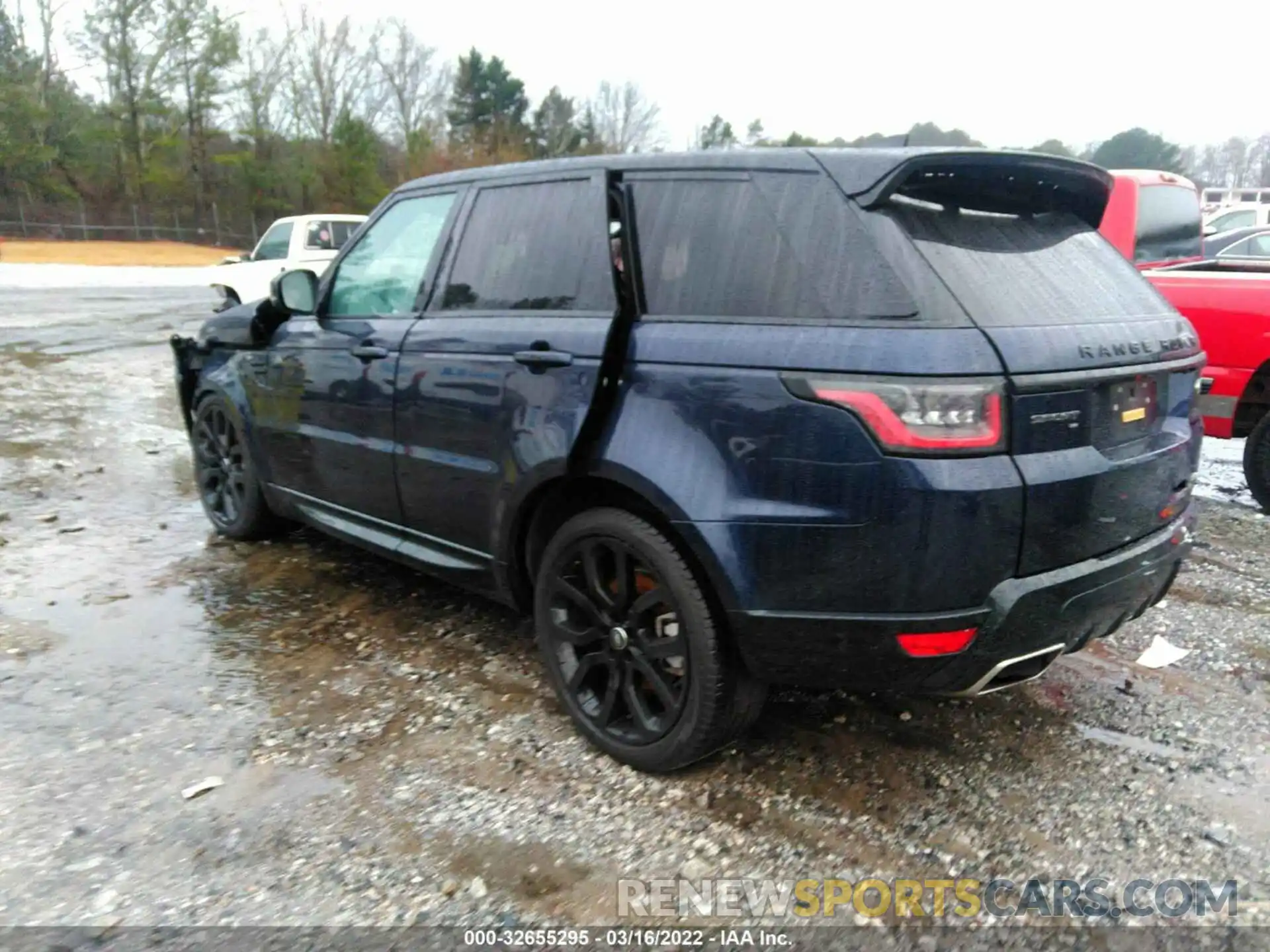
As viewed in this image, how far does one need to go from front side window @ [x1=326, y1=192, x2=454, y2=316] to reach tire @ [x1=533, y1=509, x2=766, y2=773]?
1.38m

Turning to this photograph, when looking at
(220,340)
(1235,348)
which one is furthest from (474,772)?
(1235,348)

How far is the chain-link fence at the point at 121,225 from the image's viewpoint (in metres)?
45.8

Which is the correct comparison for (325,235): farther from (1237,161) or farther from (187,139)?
(1237,161)

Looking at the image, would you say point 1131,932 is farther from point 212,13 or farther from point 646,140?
point 646,140

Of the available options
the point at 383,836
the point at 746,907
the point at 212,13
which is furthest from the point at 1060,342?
the point at 212,13

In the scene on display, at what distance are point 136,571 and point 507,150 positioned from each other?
181 feet

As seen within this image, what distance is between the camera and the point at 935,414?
7.52 feet

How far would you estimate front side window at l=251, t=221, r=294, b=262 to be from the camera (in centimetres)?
1422

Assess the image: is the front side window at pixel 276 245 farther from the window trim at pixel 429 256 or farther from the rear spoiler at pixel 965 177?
the rear spoiler at pixel 965 177

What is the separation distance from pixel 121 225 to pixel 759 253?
178 feet

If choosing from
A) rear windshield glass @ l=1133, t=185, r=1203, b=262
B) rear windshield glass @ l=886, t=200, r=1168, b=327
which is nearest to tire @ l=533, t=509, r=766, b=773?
rear windshield glass @ l=886, t=200, r=1168, b=327

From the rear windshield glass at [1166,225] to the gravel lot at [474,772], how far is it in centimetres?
369

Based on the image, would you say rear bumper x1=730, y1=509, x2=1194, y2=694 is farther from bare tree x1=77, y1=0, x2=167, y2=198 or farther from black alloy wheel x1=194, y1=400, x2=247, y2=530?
bare tree x1=77, y1=0, x2=167, y2=198

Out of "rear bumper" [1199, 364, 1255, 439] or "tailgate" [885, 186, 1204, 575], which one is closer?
"tailgate" [885, 186, 1204, 575]
